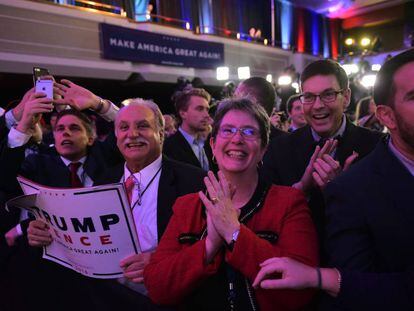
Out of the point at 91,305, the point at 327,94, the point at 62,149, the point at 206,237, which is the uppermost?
the point at 327,94

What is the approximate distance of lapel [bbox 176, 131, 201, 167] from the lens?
3312mm

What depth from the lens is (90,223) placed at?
130cm

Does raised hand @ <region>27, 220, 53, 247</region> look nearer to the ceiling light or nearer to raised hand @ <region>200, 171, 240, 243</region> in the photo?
raised hand @ <region>200, 171, 240, 243</region>

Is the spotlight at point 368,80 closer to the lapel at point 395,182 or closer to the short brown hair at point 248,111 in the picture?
the short brown hair at point 248,111

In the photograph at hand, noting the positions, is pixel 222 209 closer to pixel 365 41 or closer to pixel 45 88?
pixel 45 88

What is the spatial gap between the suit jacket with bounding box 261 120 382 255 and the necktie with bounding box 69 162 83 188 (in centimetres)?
100

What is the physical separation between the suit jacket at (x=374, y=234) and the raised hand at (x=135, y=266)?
641 millimetres

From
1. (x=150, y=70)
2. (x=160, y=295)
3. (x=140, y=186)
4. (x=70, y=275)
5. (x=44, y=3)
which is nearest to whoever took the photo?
(x=160, y=295)

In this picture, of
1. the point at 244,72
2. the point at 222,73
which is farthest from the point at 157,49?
the point at 244,72

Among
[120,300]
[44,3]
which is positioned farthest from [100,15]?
[120,300]

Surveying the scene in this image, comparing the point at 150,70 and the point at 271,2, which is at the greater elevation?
the point at 271,2

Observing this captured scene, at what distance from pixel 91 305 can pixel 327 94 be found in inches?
51.8

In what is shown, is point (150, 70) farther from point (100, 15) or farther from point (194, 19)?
point (194, 19)

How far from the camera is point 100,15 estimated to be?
8922 millimetres
